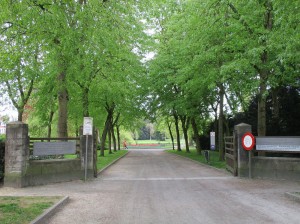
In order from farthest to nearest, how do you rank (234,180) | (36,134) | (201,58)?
(36,134) → (201,58) → (234,180)

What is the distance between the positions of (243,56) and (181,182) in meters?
6.82

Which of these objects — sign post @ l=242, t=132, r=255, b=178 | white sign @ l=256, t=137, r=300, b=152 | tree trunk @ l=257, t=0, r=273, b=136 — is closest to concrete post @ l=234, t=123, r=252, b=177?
sign post @ l=242, t=132, r=255, b=178

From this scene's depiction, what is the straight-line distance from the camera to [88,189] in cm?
1200

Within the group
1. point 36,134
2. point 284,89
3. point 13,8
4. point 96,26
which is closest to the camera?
point 13,8

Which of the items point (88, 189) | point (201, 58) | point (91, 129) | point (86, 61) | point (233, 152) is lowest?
point (88, 189)

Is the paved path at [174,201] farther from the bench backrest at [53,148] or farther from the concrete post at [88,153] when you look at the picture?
the bench backrest at [53,148]

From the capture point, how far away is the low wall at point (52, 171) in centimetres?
1241

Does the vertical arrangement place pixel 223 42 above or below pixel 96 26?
above

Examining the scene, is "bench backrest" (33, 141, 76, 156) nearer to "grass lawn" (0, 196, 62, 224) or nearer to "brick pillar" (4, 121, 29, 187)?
"brick pillar" (4, 121, 29, 187)

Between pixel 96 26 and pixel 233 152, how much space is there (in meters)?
8.72

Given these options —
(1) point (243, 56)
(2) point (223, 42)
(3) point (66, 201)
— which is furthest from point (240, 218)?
(2) point (223, 42)

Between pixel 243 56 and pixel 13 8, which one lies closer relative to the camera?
pixel 13 8

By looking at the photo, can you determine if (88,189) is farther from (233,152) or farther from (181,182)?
(233,152)

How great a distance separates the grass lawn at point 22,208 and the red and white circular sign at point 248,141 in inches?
335
